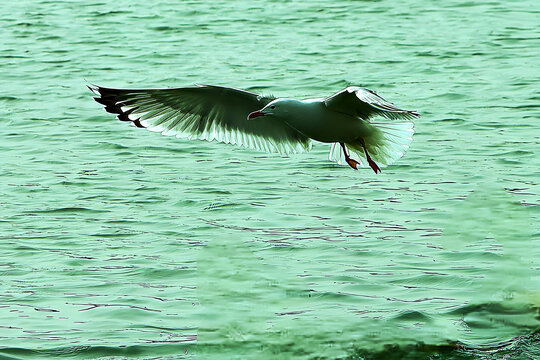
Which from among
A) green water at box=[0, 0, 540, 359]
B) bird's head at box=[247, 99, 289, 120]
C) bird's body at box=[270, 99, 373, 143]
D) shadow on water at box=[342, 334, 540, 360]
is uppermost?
bird's head at box=[247, 99, 289, 120]

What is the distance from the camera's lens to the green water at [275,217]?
7910 millimetres

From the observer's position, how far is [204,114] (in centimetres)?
883

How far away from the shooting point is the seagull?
7.88 meters

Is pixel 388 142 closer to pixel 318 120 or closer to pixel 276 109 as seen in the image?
pixel 318 120

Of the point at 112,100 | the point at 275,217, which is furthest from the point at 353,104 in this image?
the point at 275,217

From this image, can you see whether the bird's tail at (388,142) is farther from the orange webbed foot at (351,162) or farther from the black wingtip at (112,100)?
the black wingtip at (112,100)

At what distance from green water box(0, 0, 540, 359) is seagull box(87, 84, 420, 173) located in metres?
0.98

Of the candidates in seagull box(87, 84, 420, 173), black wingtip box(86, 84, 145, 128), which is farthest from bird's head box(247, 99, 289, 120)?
black wingtip box(86, 84, 145, 128)

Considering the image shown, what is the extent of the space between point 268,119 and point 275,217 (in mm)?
1567

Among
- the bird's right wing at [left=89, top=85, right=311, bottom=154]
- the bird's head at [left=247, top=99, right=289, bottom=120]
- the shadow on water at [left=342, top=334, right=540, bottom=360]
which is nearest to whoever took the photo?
the shadow on water at [left=342, top=334, right=540, bottom=360]

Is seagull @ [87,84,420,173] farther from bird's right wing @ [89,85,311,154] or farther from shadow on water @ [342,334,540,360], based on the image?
shadow on water @ [342,334,540,360]

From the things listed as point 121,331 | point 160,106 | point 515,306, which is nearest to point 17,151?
point 160,106

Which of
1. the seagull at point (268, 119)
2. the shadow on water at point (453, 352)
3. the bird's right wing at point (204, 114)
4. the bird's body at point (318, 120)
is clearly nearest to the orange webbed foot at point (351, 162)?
the seagull at point (268, 119)

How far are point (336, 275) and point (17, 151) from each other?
18.0 feet
